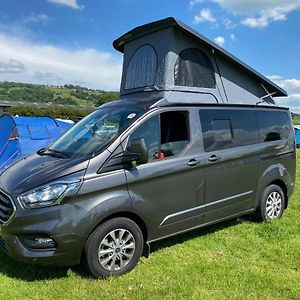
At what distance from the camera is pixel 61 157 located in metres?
4.73

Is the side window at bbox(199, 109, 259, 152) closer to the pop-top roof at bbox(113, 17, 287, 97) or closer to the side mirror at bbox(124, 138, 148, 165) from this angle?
the side mirror at bbox(124, 138, 148, 165)

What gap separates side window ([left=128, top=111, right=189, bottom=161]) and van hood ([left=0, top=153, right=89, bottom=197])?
30.8 inches

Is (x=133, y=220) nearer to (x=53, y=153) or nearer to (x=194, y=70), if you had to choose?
(x=53, y=153)

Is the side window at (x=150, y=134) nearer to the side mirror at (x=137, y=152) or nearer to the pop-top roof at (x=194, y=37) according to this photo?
the side mirror at (x=137, y=152)

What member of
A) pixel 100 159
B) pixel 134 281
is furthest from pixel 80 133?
pixel 134 281

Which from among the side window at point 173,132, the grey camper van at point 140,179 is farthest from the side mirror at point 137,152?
the side window at point 173,132

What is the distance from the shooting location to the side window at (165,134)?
4.84 metres

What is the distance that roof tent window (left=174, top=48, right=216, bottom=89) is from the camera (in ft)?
25.3

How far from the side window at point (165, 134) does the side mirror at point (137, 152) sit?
0.72 ft

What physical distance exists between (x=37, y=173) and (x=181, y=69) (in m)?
4.27

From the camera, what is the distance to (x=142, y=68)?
26.8 feet

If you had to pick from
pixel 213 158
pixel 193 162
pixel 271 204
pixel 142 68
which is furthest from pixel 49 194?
pixel 142 68

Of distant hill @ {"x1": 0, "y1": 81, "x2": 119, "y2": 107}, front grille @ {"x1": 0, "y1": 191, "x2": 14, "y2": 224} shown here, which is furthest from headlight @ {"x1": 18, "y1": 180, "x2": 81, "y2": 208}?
distant hill @ {"x1": 0, "y1": 81, "x2": 119, "y2": 107}

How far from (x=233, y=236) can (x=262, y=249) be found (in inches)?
23.5
